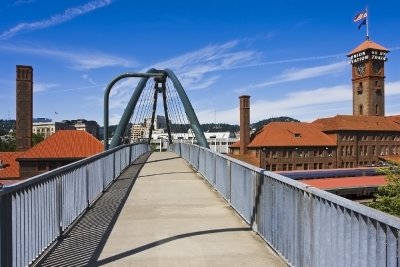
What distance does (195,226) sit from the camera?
7047 mm

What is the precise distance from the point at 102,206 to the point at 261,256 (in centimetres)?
469

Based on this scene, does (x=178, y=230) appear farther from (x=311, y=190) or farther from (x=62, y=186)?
(x=311, y=190)

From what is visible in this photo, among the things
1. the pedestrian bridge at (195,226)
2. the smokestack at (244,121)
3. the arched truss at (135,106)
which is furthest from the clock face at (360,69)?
the pedestrian bridge at (195,226)

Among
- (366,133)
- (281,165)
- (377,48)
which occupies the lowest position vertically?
(281,165)

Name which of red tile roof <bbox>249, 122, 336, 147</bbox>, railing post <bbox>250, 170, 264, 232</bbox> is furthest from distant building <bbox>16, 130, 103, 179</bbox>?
railing post <bbox>250, 170, 264, 232</bbox>

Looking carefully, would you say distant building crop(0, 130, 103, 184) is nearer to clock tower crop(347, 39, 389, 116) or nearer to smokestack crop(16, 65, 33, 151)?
smokestack crop(16, 65, 33, 151)

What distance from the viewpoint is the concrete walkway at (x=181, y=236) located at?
522cm

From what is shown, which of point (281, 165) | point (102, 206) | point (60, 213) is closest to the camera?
point (60, 213)

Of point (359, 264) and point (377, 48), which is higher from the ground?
point (377, 48)

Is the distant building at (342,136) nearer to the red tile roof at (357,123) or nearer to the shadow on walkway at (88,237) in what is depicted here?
the red tile roof at (357,123)

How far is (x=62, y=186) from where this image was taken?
21.7 ft

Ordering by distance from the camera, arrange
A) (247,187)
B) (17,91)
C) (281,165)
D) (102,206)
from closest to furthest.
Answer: (247,187)
(102,206)
(17,91)
(281,165)

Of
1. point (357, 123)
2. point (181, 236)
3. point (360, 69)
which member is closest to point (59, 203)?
point (181, 236)

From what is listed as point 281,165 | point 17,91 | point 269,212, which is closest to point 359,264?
point 269,212
